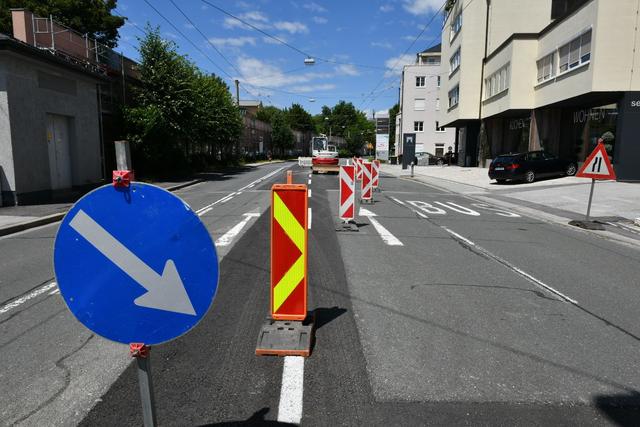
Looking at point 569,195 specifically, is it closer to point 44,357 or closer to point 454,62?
point 44,357

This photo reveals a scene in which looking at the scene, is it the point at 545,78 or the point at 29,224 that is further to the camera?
the point at 545,78

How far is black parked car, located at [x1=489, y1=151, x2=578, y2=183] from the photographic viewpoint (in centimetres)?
2259

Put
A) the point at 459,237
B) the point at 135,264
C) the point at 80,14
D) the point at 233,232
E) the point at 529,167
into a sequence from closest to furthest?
1. the point at 135,264
2. the point at 459,237
3. the point at 233,232
4. the point at 529,167
5. the point at 80,14

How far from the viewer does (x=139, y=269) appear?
1.98 metres

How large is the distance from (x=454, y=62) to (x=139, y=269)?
4316 centimetres

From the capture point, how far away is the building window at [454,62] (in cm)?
3921

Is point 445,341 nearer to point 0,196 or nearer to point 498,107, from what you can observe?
point 0,196

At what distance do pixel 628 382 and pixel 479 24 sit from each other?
37522 millimetres

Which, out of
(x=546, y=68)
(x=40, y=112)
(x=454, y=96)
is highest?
(x=454, y=96)

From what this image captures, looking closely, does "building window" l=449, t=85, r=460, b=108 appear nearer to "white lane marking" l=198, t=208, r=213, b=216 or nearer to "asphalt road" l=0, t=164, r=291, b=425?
"white lane marking" l=198, t=208, r=213, b=216

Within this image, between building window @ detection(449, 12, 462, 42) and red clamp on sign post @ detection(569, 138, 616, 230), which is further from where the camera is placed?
building window @ detection(449, 12, 462, 42)

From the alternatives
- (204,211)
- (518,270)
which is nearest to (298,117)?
(204,211)

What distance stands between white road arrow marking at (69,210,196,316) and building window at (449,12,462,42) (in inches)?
1610

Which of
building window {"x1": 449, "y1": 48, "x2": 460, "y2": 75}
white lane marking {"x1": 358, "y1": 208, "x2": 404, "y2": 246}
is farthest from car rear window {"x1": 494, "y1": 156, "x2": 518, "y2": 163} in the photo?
building window {"x1": 449, "y1": 48, "x2": 460, "y2": 75}
